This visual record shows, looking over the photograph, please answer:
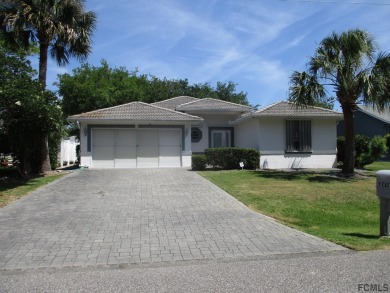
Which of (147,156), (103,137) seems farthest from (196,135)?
(103,137)

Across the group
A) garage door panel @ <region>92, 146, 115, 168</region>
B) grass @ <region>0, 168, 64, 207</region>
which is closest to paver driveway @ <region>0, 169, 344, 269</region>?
grass @ <region>0, 168, 64, 207</region>

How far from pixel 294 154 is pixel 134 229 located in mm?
14736

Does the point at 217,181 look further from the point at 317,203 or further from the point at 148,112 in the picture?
the point at 148,112

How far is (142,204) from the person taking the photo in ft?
33.4

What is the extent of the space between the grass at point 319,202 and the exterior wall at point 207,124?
815 cm

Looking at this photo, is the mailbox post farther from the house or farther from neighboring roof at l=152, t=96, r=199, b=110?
the house

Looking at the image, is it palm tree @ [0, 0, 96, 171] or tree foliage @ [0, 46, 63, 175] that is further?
palm tree @ [0, 0, 96, 171]

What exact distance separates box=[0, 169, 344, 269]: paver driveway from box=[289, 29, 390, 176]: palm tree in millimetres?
6482

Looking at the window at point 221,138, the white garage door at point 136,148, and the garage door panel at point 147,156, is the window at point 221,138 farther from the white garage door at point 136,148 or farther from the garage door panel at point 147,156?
the garage door panel at point 147,156

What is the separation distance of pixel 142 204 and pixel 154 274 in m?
5.23

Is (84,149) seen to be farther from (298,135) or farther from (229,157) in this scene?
(298,135)

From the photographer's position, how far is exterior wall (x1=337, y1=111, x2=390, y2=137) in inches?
1273

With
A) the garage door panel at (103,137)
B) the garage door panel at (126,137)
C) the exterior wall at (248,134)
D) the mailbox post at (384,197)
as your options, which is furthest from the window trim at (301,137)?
the mailbox post at (384,197)

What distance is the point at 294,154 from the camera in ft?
67.9
